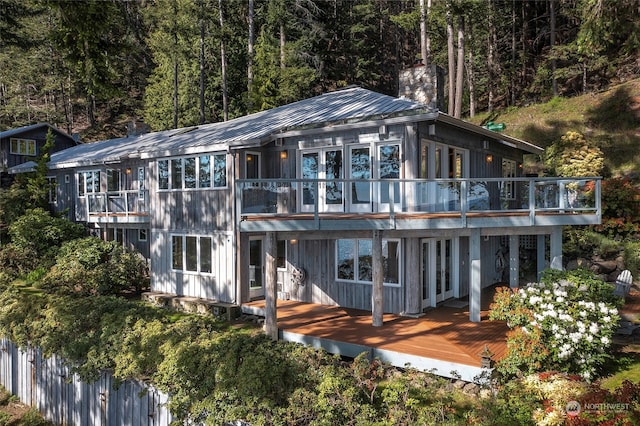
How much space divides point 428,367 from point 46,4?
13.2 metres

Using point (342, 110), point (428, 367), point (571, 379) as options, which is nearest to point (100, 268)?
point (342, 110)

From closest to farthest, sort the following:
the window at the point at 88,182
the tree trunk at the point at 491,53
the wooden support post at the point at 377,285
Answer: the wooden support post at the point at 377,285
the window at the point at 88,182
the tree trunk at the point at 491,53

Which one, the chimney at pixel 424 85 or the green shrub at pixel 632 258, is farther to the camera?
the green shrub at pixel 632 258

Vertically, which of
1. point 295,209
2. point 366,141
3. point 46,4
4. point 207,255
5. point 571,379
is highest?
point 46,4

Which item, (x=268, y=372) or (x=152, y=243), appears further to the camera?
(x=152, y=243)

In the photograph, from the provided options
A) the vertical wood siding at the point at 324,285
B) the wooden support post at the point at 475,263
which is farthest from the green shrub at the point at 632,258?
the vertical wood siding at the point at 324,285

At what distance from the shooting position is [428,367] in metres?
8.66

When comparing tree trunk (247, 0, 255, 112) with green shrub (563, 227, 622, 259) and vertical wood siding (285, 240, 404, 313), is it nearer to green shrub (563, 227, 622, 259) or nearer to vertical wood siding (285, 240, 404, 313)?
vertical wood siding (285, 240, 404, 313)

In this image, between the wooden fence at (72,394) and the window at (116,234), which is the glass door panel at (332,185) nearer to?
the wooden fence at (72,394)

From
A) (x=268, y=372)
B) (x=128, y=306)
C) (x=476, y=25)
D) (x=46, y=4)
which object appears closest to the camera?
(x=268, y=372)

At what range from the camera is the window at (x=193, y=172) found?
1423 cm

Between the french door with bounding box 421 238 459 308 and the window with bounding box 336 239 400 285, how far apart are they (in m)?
0.90

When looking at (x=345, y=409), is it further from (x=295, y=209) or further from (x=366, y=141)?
(x=366, y=141)

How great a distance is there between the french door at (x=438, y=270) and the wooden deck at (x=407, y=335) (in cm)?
46
